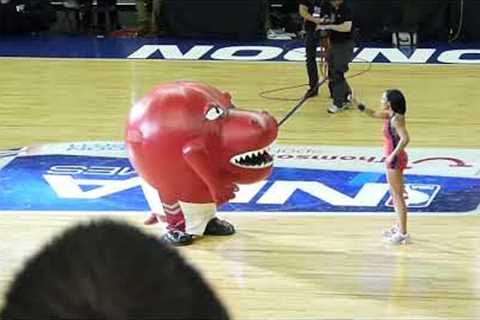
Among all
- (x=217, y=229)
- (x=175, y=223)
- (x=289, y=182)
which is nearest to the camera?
(x=175, y=223)

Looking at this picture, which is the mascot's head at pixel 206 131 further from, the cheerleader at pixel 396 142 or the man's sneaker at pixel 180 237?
the cheerleader at pixel 396 142

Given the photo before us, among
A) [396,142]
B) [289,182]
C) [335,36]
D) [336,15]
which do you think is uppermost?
[396,142]

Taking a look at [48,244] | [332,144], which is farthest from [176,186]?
[48,244]

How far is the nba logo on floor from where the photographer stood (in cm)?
640

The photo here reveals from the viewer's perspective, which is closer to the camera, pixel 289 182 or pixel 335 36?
pixel 289 182

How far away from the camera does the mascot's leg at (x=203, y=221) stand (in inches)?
219

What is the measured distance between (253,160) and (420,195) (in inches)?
63.7

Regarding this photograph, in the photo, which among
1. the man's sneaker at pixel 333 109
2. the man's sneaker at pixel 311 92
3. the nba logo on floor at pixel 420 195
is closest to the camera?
the nba logo on floor at pixel 420 195

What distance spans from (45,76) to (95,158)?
13.2 ft

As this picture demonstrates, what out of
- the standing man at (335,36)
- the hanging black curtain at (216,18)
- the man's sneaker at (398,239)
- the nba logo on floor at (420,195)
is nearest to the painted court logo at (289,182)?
the nba logo on floor at (420,195)

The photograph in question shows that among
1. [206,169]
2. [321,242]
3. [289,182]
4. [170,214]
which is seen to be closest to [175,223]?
[170,214]

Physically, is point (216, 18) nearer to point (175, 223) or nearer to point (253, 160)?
point (175, 223)

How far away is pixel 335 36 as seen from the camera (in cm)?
898

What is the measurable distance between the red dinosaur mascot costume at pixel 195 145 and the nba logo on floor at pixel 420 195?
1.33 m
